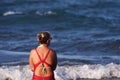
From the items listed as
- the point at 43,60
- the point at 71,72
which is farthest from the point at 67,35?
the point at 43,60

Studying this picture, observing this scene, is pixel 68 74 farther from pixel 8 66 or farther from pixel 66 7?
pixel 66 7

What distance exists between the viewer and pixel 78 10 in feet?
108

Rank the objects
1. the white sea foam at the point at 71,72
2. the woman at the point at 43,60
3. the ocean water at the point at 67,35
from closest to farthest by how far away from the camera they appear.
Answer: the woman at the point at 43,60
the white sea foam at the point at 71,72
the ocean water at the point at 67,35

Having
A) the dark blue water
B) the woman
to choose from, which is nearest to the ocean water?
the dark blue water

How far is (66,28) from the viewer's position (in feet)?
81.4

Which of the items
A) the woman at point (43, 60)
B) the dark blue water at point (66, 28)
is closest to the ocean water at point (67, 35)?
the dark blue water at point (66, 28)

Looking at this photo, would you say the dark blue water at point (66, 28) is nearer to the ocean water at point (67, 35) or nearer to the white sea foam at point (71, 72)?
the ocean water at point (67, 35)

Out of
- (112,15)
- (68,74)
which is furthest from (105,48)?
(112,15)

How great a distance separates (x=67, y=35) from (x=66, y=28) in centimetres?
310

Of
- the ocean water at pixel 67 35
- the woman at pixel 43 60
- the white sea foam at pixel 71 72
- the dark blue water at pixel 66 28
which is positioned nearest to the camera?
the woman at pixel 43 60

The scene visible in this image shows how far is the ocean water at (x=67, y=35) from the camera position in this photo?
44.4ft

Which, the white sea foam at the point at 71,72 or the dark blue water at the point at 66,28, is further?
the dark blue water at the point at 66,28

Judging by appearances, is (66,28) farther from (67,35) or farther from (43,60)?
(43,60)

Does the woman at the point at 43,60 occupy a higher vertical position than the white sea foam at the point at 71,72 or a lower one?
higher
